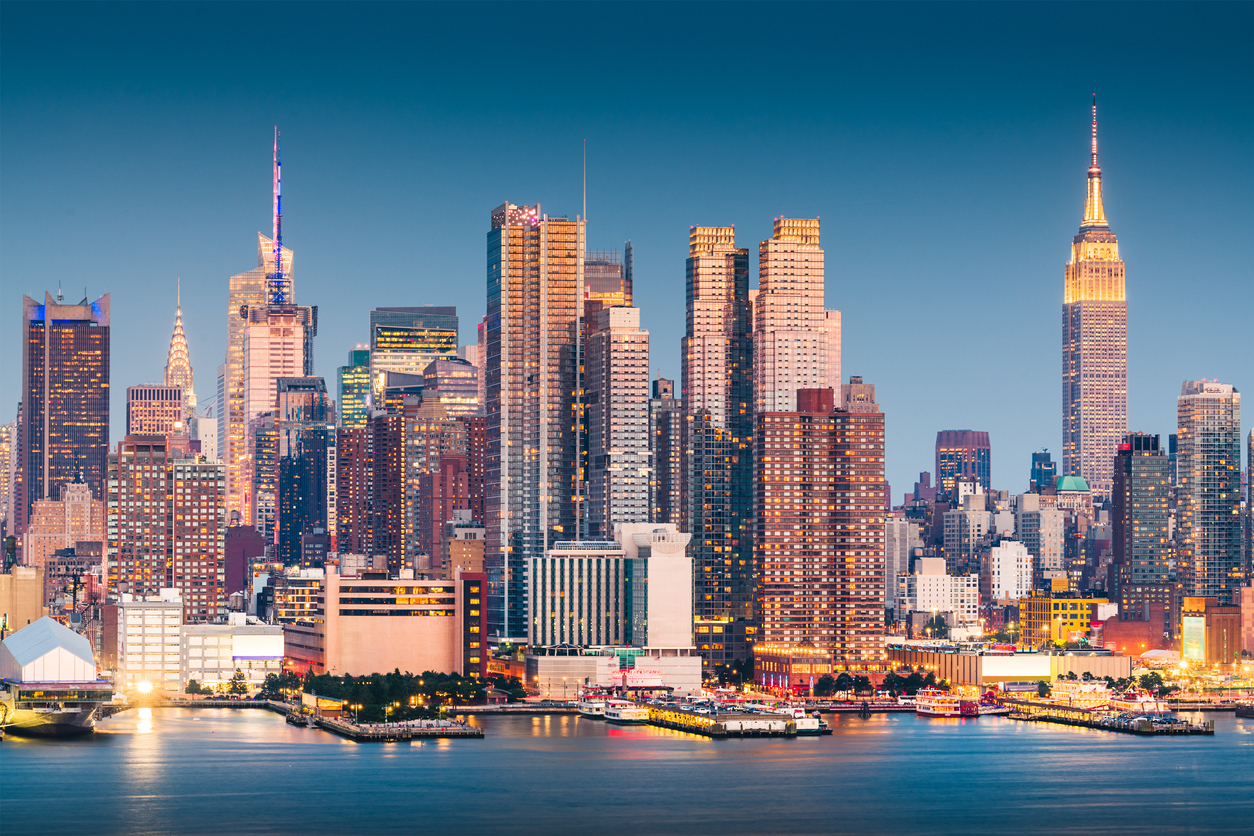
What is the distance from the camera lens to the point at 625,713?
135625 mm

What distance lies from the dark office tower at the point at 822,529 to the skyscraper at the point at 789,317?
20.3m

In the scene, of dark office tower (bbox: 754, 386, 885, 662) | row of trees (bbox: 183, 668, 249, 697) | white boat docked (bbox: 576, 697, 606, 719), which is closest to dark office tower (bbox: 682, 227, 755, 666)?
dark office tower (bbox: 754, 386, 885, 662)

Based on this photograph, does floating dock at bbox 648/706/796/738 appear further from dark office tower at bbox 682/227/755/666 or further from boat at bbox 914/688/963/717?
dark office tower at bbox 682/227/755/666

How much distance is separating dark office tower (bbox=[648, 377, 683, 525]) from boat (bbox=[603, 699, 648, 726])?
4192cm

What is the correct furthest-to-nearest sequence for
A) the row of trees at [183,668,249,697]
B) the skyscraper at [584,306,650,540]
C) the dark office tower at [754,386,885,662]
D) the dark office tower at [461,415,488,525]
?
the dark office tower at [461,415,488,525], the skyscraper at [584,306,650,540], the dark office tower at [754,386,885,662], the row of trees at [183,668,249,697]

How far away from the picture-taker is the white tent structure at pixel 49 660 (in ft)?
410

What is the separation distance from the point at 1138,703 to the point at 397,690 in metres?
49.0

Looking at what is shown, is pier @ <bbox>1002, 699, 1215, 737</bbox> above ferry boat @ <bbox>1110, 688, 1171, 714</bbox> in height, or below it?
below

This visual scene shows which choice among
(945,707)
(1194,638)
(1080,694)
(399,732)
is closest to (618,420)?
(945,707)

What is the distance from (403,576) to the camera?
150 metres

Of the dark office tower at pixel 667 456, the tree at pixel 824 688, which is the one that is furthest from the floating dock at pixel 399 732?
the dark office tower at pixel 667 456

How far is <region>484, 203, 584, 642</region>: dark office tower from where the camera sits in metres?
170

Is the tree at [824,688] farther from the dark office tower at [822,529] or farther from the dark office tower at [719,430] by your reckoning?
the dark office tower at [719,430]

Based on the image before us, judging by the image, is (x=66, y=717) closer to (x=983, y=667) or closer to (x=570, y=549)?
(x=570, y=549)
